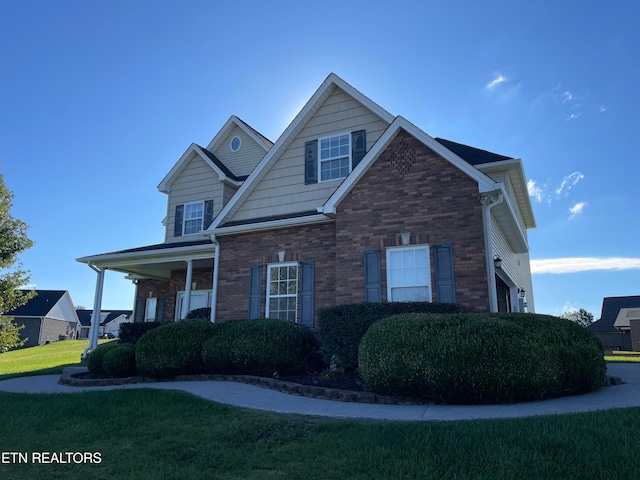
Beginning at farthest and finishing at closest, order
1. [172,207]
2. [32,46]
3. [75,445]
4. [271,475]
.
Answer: [172,207], [32,46], [75,445], [271,475]

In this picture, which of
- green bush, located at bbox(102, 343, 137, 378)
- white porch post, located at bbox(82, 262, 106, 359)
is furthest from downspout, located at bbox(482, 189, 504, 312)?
white porch post, located at bbox(82, 262, 106, 359)

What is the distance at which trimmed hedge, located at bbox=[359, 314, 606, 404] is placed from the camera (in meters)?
6.43

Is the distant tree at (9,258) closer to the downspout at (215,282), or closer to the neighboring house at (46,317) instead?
the downspout at (215,282)

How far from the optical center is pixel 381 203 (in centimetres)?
1084

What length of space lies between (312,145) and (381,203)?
12.8ft

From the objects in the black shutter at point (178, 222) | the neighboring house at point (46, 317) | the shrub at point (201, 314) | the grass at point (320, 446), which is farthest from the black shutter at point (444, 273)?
the neighboring house at point (46, 317)

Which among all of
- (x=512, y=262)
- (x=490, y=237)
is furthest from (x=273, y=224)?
(x=512, y=262)

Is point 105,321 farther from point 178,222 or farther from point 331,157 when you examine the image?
point 331,157

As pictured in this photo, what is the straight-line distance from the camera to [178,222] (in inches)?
686

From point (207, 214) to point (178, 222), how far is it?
139 centimetres

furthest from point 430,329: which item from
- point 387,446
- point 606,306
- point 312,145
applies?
point 606,306

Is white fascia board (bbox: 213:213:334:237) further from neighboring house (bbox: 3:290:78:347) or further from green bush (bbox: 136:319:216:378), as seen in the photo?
neighboring house (bbox: 3:290:78:347)

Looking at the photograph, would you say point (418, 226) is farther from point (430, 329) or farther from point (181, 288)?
point (181, 288)

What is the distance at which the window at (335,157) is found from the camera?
1319cm
